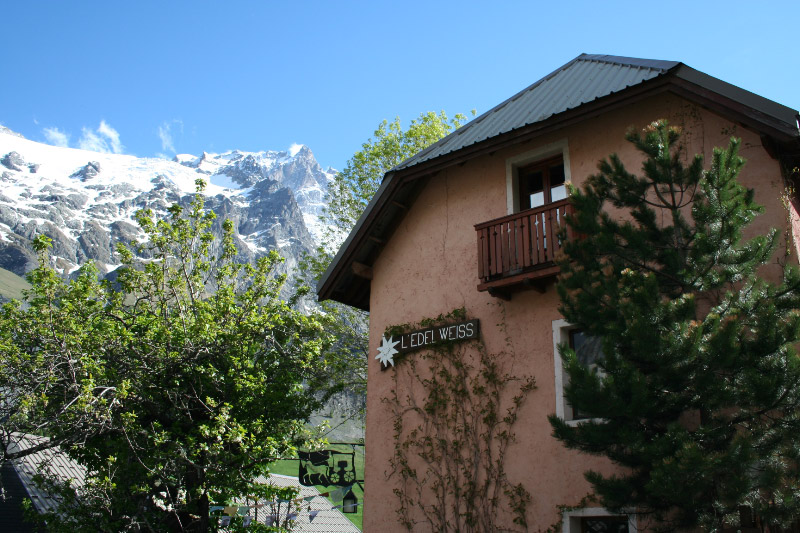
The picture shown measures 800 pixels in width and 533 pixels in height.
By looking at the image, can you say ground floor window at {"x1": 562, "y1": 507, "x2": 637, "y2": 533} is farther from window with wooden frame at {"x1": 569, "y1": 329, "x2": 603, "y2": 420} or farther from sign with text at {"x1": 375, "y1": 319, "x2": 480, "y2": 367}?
sign with text at {"x1": 375, "y1": 319, "x2": 480, "y2": 367}

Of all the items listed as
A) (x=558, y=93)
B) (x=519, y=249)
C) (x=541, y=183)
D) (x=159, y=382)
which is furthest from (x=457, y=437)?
(x=558, y=93)

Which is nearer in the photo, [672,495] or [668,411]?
[672,495]

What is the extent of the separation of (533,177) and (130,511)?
8.95 metres

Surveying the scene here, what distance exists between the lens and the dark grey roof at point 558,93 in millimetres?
10828

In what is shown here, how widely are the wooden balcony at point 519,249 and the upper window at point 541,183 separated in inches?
33.5

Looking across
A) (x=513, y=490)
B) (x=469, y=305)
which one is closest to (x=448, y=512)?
(x=513, y=490)

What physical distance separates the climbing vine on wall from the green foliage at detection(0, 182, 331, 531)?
254cm

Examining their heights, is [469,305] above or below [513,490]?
above

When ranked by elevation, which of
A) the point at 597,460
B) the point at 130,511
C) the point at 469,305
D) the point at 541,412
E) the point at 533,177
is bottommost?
the point at 130,511

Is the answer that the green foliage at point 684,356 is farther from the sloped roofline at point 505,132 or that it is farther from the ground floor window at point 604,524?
the sloped roofline at point 505,132

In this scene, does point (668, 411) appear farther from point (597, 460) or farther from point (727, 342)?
point (597, 460)

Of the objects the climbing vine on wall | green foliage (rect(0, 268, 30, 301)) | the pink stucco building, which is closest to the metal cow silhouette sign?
the pink stucco building

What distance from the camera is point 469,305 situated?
467 inches

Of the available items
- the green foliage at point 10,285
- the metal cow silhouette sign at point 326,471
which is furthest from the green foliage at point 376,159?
the green foliage at point 10,285
